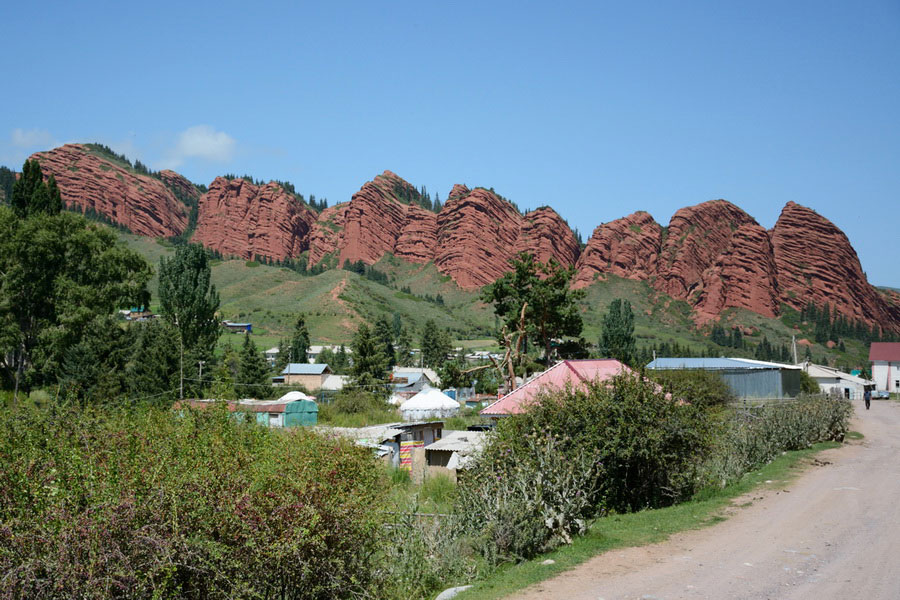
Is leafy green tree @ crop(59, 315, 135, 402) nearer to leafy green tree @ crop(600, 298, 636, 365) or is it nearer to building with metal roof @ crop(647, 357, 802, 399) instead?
building with metal roof @ crop(647, 357, 802, 399)

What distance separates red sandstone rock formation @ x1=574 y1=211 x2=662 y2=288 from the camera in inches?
7485

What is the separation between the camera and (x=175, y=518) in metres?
6.70

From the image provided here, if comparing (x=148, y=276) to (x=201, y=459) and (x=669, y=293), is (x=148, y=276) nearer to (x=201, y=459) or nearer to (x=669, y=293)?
(x=201, y=459)

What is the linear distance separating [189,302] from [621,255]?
525 feet

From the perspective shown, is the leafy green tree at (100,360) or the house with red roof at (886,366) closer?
the leafy green tree at (100,360)

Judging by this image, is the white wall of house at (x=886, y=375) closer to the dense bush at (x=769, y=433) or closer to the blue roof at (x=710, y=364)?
the blue roof at (x=710, y=364)

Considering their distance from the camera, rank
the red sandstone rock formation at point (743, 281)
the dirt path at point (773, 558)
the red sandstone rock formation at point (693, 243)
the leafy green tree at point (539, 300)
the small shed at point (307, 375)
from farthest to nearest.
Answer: the red sandstone rock formation at point (693, 243) < the red sandstone rock formation at point (743, 281) < the small shed at point (307, 375) < the leafy green tree at point (539, 300) < the dirt path at point (773, 558)

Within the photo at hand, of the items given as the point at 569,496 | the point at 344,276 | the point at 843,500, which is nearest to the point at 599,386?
the point at 569,496

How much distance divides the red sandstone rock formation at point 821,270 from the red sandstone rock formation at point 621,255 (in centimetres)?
3170

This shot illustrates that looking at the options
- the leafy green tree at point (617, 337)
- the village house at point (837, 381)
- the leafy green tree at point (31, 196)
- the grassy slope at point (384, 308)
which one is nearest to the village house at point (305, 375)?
the grassy slope at point (384, 308)

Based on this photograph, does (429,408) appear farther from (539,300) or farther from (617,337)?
(617,337)

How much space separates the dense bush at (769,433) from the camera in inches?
704

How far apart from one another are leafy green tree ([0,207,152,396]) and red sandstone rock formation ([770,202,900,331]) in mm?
168112

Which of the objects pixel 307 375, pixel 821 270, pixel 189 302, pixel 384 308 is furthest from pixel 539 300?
pixel 821 270
